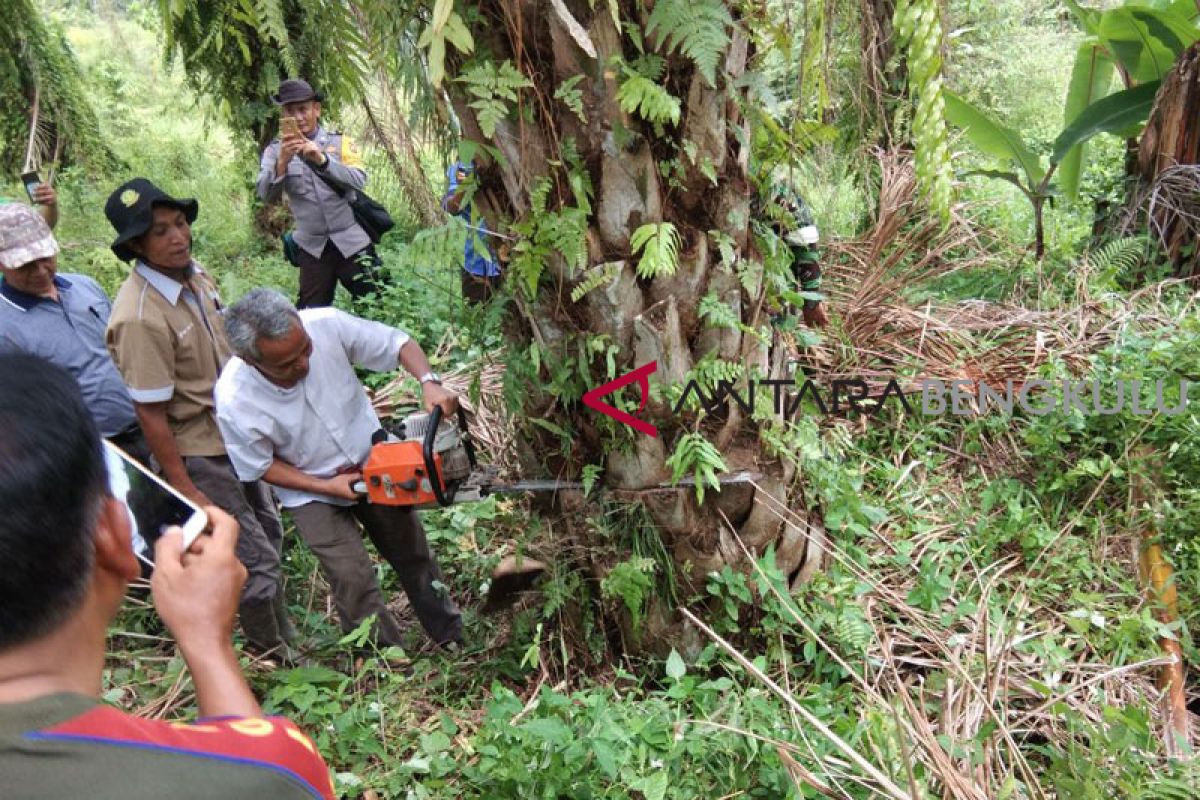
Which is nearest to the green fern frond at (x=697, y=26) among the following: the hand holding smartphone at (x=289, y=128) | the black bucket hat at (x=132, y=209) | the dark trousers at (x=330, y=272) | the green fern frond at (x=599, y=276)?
the green fern frond at (x=599, y=276)

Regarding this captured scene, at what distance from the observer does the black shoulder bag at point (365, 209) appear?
5.25 meters

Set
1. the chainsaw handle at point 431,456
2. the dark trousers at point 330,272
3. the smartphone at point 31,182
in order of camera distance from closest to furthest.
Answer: the chainsaw handle at point 431,456
the smartphone at point 31,182
the dark trousers at point 330,272

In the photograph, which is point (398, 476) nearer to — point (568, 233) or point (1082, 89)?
point (568, 233)

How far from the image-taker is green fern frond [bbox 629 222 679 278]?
2299 mm

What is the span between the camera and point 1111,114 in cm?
516

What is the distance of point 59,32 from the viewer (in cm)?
774

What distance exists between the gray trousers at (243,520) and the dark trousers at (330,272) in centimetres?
221

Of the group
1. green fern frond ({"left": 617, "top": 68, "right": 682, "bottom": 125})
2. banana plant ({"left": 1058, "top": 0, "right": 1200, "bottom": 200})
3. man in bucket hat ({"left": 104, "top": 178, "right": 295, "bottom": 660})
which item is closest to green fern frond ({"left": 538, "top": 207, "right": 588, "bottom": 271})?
green fern frond ({"left": 617, "top": 68, "right": 682, "bottom": 125})

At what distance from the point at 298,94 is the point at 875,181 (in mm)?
3880

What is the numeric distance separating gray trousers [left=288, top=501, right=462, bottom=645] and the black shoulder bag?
7.98ft

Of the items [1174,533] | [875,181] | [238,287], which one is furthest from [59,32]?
[1174,533]

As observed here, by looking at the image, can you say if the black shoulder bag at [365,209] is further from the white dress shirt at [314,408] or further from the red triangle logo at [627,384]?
the red triangle logo at [627,384]

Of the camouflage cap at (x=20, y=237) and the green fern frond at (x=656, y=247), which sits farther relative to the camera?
the camouflage cap at (x=20, y=237)

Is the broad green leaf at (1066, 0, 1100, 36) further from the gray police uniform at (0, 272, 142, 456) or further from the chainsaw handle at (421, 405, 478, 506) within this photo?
the gray police uniform at (0, 272, 142, 456)
